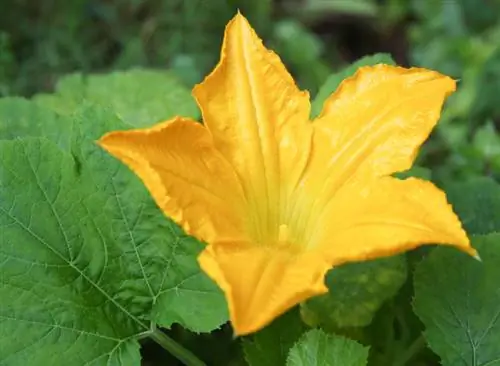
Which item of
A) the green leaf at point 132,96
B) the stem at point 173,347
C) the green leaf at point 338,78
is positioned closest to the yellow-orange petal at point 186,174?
the stem at point 173,347

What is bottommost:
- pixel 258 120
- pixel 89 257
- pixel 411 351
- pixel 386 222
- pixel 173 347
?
pixel 411 351

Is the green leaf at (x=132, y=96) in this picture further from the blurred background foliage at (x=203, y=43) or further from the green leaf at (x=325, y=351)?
the green leaf at (x=325, y=351)

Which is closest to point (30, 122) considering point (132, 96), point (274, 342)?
point (132, 96)

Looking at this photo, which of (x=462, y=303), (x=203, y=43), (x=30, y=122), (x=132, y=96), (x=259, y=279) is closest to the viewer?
(x=259, y=279)

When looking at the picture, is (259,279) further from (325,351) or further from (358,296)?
(358,296)

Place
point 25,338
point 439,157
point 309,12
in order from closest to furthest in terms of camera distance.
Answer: point 25,338 → point 439,157 → point 309,12

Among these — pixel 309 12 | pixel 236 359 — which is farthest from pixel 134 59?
pixel 236 359

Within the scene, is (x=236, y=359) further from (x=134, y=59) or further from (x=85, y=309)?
(x=134, y=59)
